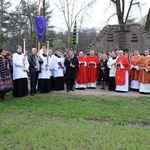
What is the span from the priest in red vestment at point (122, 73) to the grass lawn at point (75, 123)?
65.0 inches

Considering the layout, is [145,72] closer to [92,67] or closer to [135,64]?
[135,64]

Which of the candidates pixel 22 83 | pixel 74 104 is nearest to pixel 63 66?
pixel 22 83

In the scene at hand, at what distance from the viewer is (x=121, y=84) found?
36.4 ft

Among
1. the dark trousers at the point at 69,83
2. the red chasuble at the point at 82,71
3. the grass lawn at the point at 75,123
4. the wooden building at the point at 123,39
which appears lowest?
the grass lawn at the point at 75,123

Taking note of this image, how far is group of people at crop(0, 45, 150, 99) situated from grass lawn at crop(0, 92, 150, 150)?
0.81 m

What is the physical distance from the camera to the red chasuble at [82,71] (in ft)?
38.7

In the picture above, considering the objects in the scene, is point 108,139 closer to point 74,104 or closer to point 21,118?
point 21,118

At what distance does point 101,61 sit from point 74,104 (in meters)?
4.34

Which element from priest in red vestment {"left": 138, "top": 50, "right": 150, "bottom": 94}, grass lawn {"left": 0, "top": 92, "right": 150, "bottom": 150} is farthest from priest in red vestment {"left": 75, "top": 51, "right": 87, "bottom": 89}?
priest in red vestment {"left": 138, "top": 50, "right": 150, "bottom": 94}

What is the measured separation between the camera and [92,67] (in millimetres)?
12180

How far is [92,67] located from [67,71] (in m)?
1.60

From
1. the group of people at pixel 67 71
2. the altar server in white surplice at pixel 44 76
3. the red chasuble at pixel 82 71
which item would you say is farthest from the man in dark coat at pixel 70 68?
the altar server in white surplice at pixel 44 76

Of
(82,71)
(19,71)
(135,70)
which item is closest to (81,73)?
(82,71)

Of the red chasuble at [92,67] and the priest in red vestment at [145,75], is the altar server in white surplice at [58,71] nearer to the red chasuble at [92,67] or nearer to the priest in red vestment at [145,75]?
the red chasuble at [92,67]
